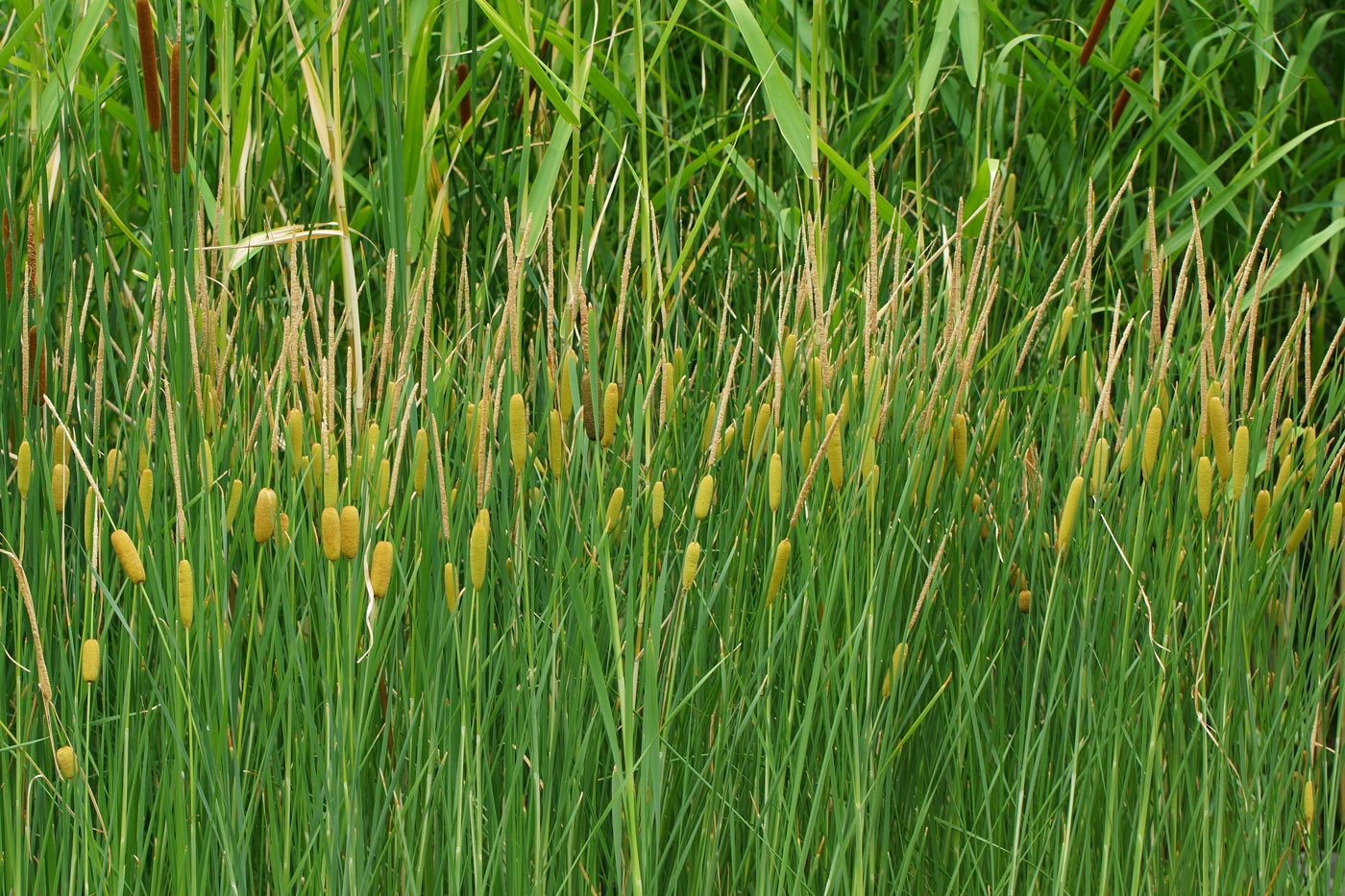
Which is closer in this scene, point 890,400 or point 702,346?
point 890,400

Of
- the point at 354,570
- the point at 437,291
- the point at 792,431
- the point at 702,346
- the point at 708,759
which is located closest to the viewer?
the point at 354,570

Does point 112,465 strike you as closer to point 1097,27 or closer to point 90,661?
point 90,661

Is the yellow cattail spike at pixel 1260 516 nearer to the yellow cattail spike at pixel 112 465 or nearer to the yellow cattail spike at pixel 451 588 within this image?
the yellow cattail spike at pixel 451 588

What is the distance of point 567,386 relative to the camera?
3.70 ft

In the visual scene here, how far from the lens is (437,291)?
5.56 ft

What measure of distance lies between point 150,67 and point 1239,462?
1.02 m

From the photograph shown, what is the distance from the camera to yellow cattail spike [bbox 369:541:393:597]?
2.98ft

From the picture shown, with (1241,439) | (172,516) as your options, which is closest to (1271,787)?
(1241,439)

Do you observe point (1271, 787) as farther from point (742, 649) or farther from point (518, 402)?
point (518, 402)

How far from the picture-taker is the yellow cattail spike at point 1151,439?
1.05m

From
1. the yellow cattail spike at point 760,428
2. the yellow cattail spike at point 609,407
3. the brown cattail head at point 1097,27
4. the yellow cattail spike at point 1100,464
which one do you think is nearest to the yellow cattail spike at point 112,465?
the yellow cattail spike at point 609,407

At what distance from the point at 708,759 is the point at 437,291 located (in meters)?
0.88

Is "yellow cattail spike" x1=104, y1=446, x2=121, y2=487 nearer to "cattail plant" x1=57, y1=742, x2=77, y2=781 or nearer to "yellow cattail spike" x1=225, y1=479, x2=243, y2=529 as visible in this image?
"yellow cattail spike" x1=225, y1=479, x2=243, y2=529

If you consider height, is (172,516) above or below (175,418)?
below
